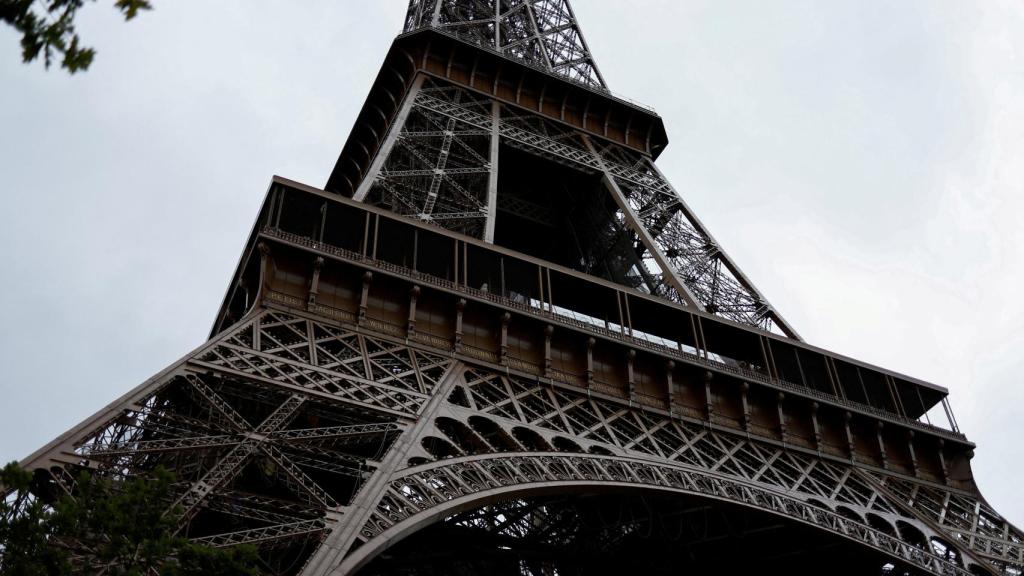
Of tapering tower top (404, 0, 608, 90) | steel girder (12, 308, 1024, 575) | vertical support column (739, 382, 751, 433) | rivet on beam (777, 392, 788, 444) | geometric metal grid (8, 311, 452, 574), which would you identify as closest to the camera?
geometric metal grid (8, 311, 452, 574)

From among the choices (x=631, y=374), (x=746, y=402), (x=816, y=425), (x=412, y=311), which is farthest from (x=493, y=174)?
(x=816, y=425)

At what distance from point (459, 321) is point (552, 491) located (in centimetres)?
549

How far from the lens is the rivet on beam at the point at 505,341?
22.9 meters

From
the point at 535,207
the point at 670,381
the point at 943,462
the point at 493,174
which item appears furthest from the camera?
the point at 535,207

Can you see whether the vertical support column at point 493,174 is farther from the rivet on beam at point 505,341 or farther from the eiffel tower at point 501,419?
the rivet on beam at point 505,341

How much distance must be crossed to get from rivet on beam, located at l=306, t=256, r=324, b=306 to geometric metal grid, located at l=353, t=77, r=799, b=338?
5.09 m

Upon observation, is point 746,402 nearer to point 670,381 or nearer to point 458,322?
point 670,381

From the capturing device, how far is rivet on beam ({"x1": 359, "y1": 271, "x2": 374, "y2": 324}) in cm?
2177

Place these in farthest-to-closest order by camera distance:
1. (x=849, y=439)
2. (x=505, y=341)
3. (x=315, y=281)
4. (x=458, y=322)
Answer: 1. (x=849, y=439)
2. (x=505, y=341)
3. (x=458, y=322)
4. (x=315, y=281)

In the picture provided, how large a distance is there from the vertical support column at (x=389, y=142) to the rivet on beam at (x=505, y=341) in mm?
5046

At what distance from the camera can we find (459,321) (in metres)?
22.9

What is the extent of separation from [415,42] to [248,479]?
21773 millimetres

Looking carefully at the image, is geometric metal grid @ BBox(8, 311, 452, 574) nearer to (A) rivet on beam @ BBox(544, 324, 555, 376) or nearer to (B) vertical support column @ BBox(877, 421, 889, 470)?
(A) rivet on beam @ BBox(544, 324, 555, 376)

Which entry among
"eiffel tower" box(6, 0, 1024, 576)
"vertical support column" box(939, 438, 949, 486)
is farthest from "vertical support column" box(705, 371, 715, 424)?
"vertical support column" box(939, 438, 949, 486)
